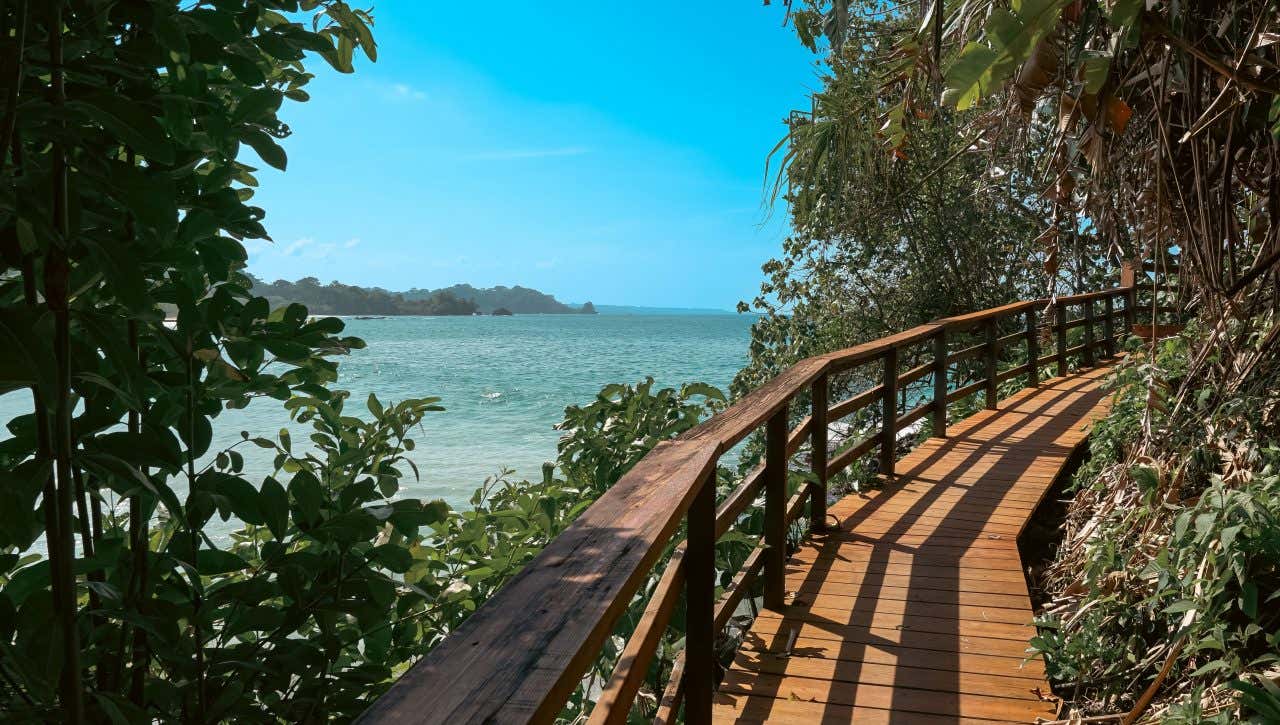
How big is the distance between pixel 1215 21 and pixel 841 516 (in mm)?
3241

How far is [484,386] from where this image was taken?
33.7 meters

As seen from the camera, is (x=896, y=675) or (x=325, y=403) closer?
(x=325, y=403)

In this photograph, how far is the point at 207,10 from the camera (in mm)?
1265

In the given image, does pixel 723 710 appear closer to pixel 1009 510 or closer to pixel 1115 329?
pixel 1009 510

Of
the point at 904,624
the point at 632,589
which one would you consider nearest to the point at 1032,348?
the point at 904,624

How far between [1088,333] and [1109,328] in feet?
2.12

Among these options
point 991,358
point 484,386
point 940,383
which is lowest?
point 484,386

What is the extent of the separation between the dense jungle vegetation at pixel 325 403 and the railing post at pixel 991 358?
137 inches

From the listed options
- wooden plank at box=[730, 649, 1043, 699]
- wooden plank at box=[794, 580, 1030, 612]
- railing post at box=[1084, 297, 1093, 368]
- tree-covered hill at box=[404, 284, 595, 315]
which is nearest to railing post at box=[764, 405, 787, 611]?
wooden plank at box=[794, 580, 1030, 612]

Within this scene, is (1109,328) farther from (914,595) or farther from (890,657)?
(890,657)

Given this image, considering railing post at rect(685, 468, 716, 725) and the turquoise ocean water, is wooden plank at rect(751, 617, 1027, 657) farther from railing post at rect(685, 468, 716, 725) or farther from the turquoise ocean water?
the turquoise ocean water

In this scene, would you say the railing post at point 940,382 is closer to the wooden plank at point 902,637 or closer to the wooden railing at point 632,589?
the wooden railing at point 632,589

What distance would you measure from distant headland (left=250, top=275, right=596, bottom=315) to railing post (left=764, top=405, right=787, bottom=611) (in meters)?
2.25

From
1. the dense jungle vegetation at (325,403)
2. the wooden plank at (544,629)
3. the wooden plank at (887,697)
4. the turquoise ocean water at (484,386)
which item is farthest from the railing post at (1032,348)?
the wooden plank at (544,629)
